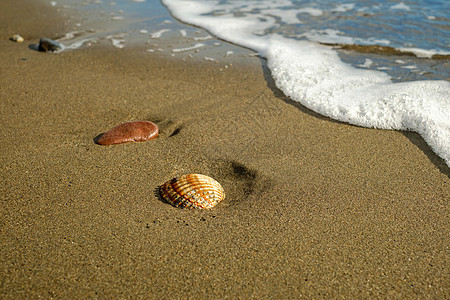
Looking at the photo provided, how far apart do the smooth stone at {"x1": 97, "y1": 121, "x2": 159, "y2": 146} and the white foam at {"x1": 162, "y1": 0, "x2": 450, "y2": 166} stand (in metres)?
1.70

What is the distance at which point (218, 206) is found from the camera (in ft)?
8.77

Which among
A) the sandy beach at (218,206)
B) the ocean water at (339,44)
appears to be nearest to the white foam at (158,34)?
the ocean water at (339,44)

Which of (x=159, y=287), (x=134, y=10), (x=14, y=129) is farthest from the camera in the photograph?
(x=134, y=10)

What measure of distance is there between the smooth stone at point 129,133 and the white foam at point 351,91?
5.58ft

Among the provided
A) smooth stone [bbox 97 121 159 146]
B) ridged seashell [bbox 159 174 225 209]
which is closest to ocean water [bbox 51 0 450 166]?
smooth stone [bbox 97 121 159 146]

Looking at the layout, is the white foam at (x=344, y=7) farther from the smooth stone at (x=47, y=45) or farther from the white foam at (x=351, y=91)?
the smooth stone at (x=47, y=45)

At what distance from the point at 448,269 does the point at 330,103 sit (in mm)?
2214

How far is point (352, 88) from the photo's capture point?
4.39 m

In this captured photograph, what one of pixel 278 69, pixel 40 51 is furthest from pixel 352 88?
pixel 40 51

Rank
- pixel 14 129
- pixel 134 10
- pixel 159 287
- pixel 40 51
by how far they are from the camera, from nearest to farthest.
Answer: pixel 159 287 < pixel 14 129 < pixel 40 51 < pixel 134 10

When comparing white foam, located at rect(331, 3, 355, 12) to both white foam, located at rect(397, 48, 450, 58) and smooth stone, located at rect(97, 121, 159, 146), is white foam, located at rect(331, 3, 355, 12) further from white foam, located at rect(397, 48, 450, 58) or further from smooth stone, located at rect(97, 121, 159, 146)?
smooth stone, located at rect(97, 121, 159, 146)

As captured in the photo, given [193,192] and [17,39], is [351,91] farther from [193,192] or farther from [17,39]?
[17,39]

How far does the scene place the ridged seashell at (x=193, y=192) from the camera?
261 centimetres

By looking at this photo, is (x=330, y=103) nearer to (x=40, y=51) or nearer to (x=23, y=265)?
(x=23, y=265)
